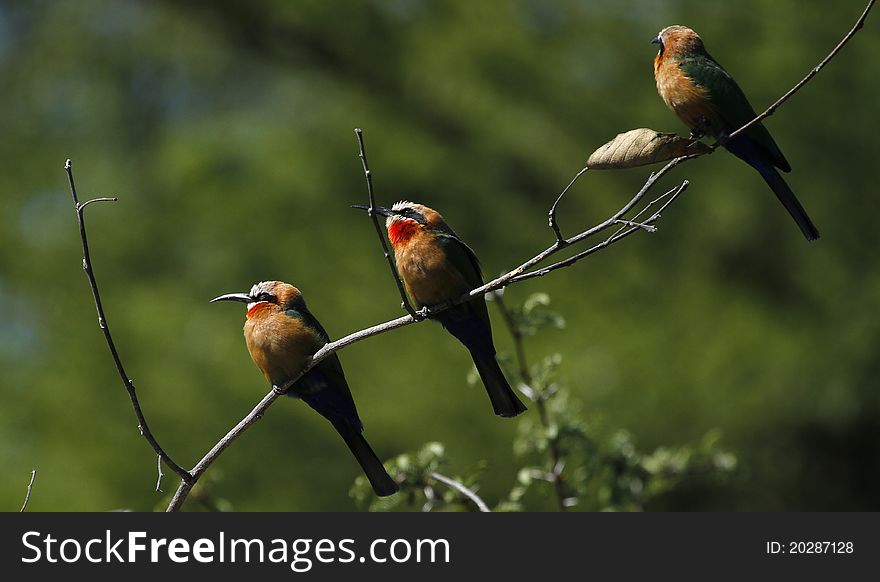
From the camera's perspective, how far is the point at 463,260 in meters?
2.75

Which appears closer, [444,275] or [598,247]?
[598,247]

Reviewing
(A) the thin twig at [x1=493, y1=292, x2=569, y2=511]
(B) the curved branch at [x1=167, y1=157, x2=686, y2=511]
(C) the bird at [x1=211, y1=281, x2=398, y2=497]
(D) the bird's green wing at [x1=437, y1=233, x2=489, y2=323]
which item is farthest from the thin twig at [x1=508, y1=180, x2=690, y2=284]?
(A) the thin twig at [x1=493, y1=292, x2=569, y2=511]

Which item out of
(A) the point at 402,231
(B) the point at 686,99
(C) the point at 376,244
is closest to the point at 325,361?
(A) the point at 402,231

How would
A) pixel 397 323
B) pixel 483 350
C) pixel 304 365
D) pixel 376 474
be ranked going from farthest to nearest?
pixel 483 350
pixel 304 365
pixel 376 474
pixel 397 323

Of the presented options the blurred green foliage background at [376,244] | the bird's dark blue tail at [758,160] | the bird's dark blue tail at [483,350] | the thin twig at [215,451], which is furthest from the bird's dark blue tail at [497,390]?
the blurred green foliage background at [376,244]

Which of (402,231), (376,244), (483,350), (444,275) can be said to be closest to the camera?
(483,350)

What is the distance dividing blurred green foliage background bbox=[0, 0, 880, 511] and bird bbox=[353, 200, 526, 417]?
3.47 metres

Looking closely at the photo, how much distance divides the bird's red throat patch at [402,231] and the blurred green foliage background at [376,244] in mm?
3418

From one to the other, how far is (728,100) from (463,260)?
2.80ft

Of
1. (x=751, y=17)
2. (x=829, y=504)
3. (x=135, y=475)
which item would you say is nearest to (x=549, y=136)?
(x=751, y=17)

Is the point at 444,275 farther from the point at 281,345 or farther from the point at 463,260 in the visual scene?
the point at 281,345

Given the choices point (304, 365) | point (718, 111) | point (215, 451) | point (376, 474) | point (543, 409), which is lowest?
point (215, 451)

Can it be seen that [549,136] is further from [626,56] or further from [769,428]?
[769,428]

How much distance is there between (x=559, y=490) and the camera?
3033mm
